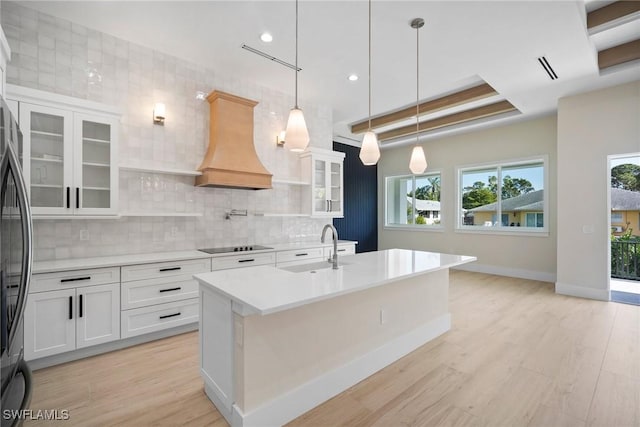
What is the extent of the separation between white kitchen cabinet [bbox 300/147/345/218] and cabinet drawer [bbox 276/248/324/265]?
63cm

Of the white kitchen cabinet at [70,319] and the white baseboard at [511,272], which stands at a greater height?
the white kitchen cabinet at [70,319]

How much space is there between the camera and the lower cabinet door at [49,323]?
2.28 m

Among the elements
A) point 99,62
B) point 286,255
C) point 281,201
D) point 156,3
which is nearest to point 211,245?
point 286,255

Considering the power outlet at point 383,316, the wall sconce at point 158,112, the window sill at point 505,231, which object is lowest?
the power outlet at point 383,316

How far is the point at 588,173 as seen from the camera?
4.25 metres

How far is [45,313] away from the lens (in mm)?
2348

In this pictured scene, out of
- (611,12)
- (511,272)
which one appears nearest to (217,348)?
(611,12)

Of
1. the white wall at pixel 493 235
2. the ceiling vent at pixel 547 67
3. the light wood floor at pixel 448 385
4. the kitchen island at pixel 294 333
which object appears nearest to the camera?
the kitchen island at pixel 294 333

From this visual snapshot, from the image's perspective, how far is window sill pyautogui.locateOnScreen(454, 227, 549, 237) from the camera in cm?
536

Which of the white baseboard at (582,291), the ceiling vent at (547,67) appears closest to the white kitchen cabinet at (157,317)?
the ceiling vent at (547,67)

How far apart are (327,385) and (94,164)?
2880 mm

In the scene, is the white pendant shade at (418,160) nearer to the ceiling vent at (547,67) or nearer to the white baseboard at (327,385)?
the white baseboard at (327,385)

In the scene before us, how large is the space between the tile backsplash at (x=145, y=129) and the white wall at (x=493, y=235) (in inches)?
161

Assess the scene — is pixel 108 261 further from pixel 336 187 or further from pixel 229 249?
pixel 336 187
